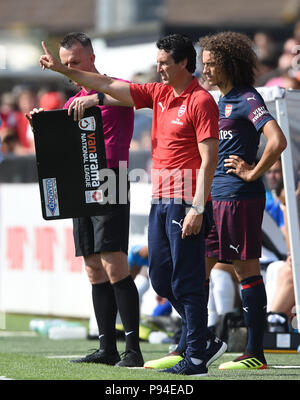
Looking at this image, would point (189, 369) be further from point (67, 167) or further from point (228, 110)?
point (228, 110)

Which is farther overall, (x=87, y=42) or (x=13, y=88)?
(x=13, y=88)

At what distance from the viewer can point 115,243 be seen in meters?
6.78

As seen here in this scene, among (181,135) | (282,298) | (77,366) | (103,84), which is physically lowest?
(77,366)

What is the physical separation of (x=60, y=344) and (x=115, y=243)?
2582mm

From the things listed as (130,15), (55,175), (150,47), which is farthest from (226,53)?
(130,15)

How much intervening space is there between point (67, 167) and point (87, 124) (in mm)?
311

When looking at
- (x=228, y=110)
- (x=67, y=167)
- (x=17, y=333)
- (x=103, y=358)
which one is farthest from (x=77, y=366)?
(x=17, y=333)

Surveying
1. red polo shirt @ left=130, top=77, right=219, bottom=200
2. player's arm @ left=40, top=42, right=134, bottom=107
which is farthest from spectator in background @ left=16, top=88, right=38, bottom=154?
red polo shirt @ left=130, top=77, right=219, bottom=200

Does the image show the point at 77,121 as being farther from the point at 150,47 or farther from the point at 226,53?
the point at 150,47

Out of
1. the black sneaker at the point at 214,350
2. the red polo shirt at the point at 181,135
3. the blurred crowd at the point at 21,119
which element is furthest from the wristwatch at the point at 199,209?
the blurred crowd at the point at 21,119

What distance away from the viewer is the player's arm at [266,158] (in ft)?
21.9

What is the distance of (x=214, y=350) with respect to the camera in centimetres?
687

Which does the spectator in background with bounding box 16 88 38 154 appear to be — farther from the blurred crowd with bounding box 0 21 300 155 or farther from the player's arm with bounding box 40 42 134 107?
the player's arm with bounding box 40 42 134 107

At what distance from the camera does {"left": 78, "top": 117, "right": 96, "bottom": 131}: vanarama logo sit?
662 cm
